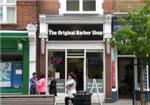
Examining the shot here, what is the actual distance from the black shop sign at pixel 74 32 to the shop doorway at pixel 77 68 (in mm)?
1131

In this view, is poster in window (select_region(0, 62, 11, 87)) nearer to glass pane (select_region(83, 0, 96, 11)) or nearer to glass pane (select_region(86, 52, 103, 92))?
glass pane (select_region(86, 52, 103, 92))

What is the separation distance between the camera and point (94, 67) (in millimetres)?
26406

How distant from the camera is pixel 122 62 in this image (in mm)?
27297

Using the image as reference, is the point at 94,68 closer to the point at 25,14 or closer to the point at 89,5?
the point at 89,5

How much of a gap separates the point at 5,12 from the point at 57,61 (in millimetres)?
3628

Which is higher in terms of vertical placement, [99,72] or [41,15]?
[41,15]

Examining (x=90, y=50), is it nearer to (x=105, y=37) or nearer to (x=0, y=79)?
(x=105, y=37)

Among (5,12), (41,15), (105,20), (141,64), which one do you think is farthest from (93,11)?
(141,64)

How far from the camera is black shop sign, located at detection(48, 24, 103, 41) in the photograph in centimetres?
2606

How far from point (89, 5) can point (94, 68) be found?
3199 mm

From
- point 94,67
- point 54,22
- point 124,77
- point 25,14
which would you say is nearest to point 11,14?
point 25,14

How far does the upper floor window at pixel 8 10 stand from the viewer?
26703 mm

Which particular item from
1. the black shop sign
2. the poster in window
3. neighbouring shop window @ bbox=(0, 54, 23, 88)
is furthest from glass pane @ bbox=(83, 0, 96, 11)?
the poster in window

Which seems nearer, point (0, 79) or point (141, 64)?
point (141, 64)
